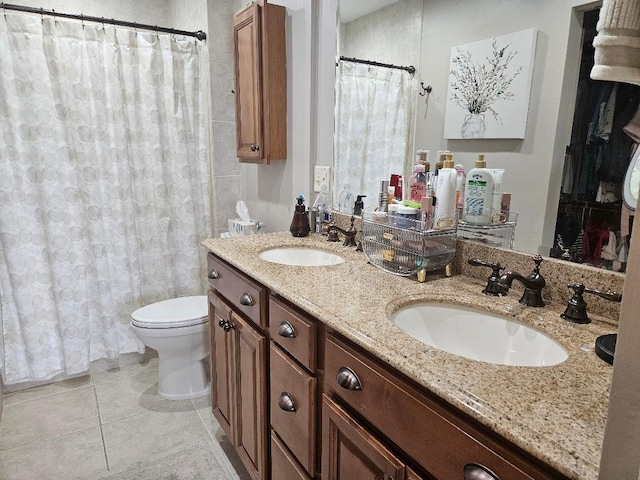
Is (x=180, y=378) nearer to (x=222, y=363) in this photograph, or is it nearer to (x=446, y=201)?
(x=222, y=363)

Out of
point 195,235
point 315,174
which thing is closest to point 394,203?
point 315,174

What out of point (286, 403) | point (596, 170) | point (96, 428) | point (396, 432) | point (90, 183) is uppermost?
point (596, 170)

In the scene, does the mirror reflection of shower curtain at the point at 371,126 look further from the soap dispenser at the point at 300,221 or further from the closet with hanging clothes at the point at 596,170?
the closet with hanging clothes at the point at 596,170

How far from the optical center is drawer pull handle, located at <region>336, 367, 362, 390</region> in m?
0.88

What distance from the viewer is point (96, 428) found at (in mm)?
2014

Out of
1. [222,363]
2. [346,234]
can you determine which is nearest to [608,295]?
[346,234]

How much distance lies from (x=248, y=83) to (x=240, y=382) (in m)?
1.42

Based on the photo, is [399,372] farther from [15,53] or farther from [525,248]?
[15,53]

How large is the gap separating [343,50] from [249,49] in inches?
21.3

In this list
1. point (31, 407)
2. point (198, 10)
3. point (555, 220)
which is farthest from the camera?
point (198, 10)

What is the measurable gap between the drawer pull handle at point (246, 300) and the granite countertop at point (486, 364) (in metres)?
0.10

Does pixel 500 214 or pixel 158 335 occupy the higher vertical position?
pixel 500 214

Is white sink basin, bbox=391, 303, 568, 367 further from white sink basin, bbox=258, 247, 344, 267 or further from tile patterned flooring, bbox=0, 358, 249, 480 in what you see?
tile patterned flooring, bbox=0, 358, 249, 480

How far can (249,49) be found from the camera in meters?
2.05
